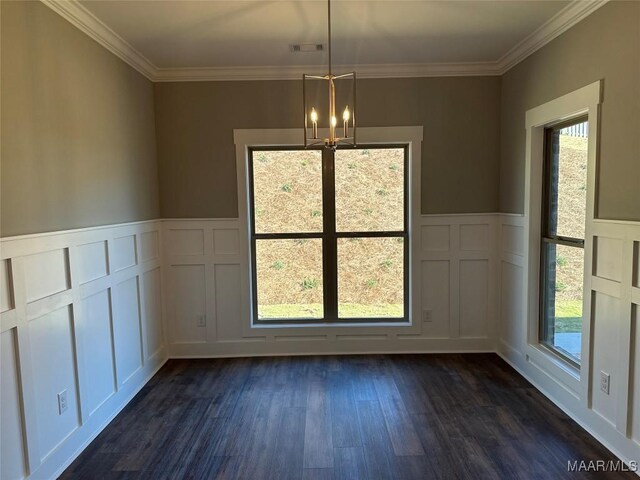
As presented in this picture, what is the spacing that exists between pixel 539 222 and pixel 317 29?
2300mm

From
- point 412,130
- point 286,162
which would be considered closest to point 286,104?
A: point 286,162

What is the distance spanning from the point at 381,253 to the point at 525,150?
1551 millimetres

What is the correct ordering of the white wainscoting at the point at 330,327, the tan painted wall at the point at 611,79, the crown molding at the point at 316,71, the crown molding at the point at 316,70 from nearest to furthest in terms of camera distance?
1. the tan painted wall at the point at 611,79
2. the crown molding at the point at 316,70
3. the crown molding at the point at 316,71
4. the white wainscoting at the point at 330,327

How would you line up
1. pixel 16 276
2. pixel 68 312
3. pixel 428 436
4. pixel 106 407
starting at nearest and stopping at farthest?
pixel 16 276 → pixel 68 312 → pixel 428 436 → pixel 106 407

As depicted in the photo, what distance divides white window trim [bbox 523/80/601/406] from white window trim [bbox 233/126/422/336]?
94 cm

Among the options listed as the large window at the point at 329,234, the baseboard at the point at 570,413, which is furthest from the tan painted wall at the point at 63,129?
the baseboard at the point at 570,413

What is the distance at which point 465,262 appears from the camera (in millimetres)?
3672

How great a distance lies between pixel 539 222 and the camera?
304 centimetres

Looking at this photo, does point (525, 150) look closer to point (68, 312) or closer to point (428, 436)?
point (428, 436)

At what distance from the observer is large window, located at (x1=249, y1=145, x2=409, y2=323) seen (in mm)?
3695

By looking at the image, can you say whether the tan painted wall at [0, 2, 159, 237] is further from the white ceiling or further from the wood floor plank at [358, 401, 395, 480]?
the wood floor plank at [358, 401, 395, 480]

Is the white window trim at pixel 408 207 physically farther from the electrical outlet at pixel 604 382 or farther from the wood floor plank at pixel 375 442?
the electrical outlet at pixel 604 382

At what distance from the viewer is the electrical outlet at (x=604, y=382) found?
2262 mm

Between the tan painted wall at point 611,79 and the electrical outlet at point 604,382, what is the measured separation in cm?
96
